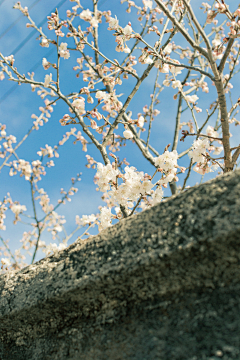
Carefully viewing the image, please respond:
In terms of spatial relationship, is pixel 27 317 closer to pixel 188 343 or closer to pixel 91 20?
pixel 188 343

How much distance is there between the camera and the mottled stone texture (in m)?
0.45

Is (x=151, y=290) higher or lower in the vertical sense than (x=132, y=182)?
lower

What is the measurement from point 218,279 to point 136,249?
179mm

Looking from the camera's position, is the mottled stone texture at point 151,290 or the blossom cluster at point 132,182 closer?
the mottled stone texture at point 151,290

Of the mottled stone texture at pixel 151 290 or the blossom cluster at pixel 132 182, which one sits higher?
the blossom cluster at pixel 132 182

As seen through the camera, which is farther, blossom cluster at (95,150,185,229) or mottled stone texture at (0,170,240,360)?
blossom cluster at (95,150,185,229)

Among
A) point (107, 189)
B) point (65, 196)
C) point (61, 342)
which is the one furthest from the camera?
point (65, 196)

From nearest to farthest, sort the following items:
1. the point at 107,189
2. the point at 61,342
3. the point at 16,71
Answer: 1. the point at 61,342
2. the point at 107,189
3. the point at 16,71

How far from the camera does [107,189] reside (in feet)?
6.43

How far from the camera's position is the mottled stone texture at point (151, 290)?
0.45 meters

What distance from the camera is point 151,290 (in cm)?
54

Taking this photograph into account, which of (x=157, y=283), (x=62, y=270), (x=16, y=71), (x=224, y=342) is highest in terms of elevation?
(x=16, y=71)

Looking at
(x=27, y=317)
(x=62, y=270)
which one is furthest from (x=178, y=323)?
(x=27, y=317)

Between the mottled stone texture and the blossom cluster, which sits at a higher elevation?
the blossom cluster
